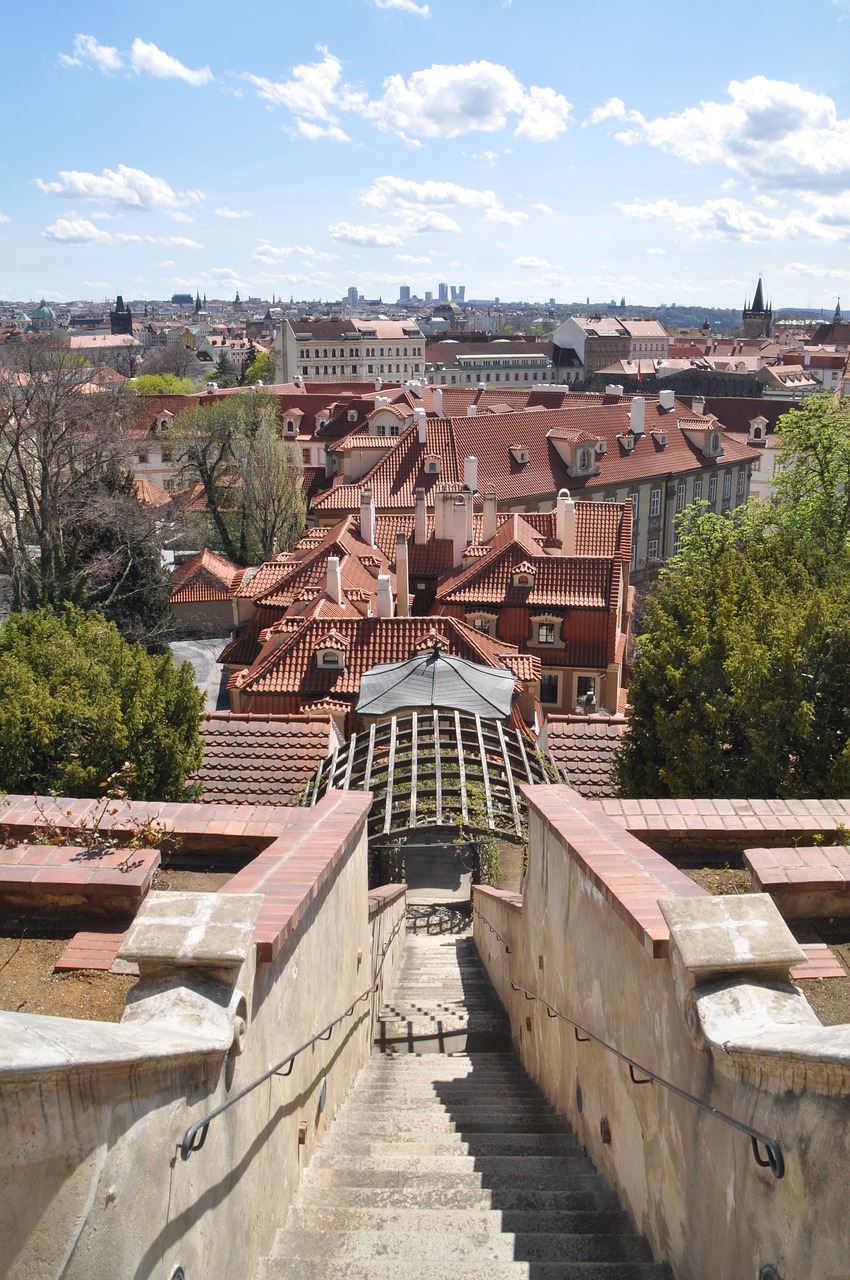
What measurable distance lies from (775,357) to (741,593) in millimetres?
118310

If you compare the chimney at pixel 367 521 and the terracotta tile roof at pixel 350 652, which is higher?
the chimney at pixel 367 521

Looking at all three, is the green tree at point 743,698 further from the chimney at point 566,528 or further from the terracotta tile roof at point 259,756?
the chimney at point 566,528

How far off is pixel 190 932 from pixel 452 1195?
2.50m

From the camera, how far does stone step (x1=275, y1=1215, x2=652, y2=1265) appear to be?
4.91m

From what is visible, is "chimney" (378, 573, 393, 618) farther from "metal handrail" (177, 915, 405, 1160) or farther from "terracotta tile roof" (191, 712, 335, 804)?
"metal handrail" (177, 915, 405, 1160)

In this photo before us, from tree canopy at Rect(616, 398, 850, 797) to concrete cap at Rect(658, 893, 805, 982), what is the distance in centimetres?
673

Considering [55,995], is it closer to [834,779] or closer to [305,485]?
[834,779]

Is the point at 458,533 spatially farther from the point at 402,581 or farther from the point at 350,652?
the point at 350,652

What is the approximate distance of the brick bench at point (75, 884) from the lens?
19.6 feet

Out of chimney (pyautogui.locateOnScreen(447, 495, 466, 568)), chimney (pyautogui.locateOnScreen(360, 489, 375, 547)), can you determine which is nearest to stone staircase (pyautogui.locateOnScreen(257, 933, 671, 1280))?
chimney (pyautogui.locateOnScreen(447, 495, 466, 568))

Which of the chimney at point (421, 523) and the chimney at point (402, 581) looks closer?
the chimney at point (402, 581)

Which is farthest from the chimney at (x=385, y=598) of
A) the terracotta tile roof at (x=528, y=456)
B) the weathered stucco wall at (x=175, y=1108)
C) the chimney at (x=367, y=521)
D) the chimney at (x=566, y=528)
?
the weathered stucco wall at (x=175, y=1108)

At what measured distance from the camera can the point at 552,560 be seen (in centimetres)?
3003

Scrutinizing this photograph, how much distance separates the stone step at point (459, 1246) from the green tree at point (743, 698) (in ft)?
21.2
